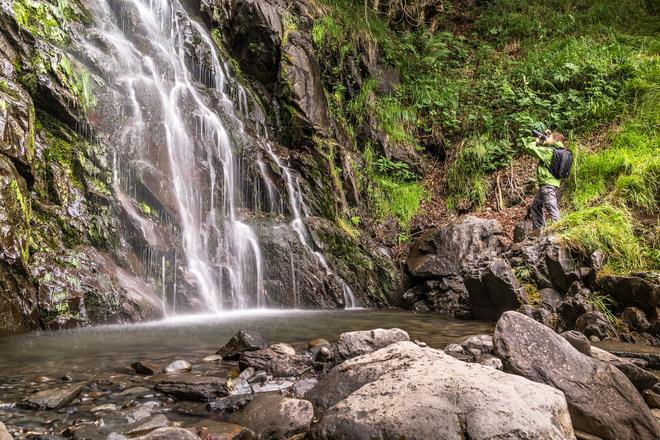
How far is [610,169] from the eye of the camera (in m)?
9.78

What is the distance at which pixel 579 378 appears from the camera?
10.4ft

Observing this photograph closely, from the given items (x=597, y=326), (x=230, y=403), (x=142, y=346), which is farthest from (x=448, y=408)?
(x=597, y=326)

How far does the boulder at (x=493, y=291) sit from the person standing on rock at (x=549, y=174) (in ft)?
5.39

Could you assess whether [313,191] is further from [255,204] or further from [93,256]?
[93,256]

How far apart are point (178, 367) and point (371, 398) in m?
2.01

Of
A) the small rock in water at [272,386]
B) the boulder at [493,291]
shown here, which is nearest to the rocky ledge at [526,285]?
the boulder at [493,291]

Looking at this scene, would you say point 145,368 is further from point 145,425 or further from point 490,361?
point 490,361

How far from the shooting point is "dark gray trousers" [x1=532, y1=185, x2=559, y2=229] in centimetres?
855

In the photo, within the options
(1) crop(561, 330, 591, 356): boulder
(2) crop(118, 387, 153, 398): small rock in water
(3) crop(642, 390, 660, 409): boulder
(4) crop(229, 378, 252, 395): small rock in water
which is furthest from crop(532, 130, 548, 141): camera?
(2) crop(118, 387, 153, 398): small rock in water

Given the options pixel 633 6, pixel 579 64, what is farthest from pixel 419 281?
pixel 633 6

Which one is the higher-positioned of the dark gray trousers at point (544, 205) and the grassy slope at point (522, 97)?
the grassy slope at point (522, 97)

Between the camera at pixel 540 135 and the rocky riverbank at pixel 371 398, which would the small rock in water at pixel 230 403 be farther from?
the camera at pixel 540 135

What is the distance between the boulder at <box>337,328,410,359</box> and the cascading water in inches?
148

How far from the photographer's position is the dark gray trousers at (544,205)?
28.1 ft
